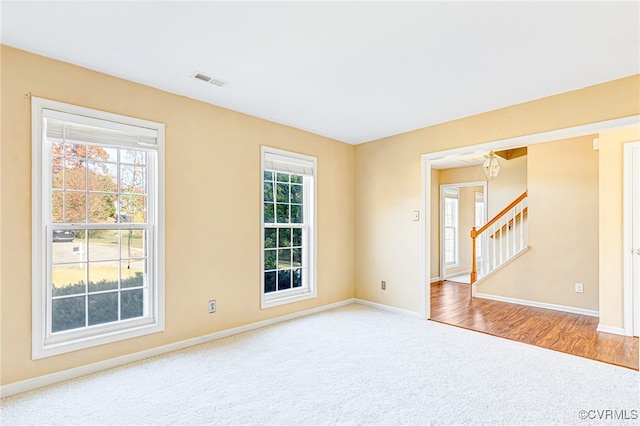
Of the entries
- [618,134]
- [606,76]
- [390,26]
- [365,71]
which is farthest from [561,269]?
[390,26]

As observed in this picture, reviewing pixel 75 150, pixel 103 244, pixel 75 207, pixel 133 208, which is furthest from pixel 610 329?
pixel 75 150

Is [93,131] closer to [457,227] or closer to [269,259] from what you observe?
[269,259]

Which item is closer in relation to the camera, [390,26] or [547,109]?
[390,26]

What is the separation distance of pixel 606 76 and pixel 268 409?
12.3 feet

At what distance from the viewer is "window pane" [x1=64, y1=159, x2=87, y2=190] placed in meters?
2.62

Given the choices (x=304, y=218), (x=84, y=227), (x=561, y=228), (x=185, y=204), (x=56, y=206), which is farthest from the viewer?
(x=561, y=228)

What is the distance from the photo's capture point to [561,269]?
15.1 ft

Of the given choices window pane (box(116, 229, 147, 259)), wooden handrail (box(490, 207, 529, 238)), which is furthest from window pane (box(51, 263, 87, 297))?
wooden handrail (box(490, 207, 529, 238))

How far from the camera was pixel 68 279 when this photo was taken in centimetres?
263

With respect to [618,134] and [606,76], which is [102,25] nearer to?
[606,76]

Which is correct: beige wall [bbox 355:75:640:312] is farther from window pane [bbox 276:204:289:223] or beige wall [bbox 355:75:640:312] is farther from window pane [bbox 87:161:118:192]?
window pane [bbox 87:161:118:192]

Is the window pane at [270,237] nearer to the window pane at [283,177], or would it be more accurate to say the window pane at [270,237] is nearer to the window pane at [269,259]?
the window pane at [269,259]

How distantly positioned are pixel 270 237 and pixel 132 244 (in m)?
1.56

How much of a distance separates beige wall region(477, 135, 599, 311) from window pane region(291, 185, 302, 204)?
3516mm
